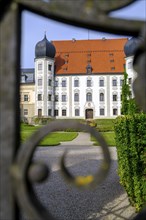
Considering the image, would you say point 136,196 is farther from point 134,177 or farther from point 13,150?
point 13,150

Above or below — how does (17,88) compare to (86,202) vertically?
above

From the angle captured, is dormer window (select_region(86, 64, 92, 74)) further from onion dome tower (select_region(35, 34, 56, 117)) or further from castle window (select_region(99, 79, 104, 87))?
onion dome tower (select_region(35, 34, 56, 117))

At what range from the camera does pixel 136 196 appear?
5.23 metres

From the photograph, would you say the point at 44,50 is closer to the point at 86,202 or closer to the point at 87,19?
the point at 86,202

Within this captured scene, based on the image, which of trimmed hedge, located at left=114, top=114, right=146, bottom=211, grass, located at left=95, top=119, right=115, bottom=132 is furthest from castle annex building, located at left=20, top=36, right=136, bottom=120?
trimmed hedge, located at left=114, top=114, right=146, bottom=211

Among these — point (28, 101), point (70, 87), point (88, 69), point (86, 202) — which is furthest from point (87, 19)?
point (88, 69)

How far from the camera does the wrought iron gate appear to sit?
2.67ft

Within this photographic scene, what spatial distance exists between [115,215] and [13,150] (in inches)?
183

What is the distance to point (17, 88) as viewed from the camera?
2.88 feet

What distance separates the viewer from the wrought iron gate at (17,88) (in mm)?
814

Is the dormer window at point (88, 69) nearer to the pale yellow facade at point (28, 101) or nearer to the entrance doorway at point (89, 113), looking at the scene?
the entrance doorway at point (89, 113)

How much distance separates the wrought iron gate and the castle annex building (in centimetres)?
4846

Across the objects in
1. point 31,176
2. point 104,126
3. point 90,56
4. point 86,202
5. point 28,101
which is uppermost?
point 90,56

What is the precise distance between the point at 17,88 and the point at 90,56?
55.9 m
